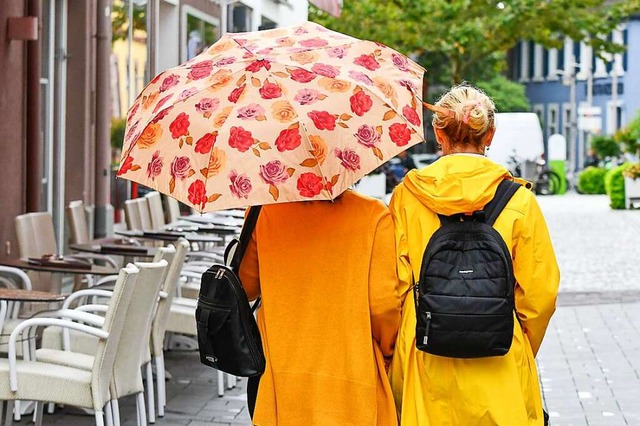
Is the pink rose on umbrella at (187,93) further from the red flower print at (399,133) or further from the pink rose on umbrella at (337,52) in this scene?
the red flower print at (399,133)

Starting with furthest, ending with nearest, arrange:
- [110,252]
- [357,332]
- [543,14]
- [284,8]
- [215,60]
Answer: [543,14], [284,8], [110,252], [215,60], [357,332]

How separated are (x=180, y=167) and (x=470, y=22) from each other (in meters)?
27.4

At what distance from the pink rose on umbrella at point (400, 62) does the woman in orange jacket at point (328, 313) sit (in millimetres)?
515

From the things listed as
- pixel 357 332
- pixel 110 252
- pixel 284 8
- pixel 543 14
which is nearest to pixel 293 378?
pixel 357 332

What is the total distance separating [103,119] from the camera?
1438 centimetres

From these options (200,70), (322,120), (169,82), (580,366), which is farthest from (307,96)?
(580,366)

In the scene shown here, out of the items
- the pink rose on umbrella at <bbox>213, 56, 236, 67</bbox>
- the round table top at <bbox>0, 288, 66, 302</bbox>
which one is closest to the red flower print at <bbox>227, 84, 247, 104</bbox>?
the pink rose on umbrella at <bbox>213, 56, 236, 67</bbox>

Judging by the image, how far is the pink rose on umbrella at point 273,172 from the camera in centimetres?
404

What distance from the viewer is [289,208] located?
4.14 metres

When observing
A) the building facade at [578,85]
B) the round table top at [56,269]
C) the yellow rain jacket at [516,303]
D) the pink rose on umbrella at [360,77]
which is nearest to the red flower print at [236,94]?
the pink rose on umbrella at [360,77]

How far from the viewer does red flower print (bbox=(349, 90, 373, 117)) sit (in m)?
4.14

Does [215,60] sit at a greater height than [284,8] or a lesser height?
lesser

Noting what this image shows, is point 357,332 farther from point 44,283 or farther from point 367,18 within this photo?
point 367,18

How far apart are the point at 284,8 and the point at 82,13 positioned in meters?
10.2
